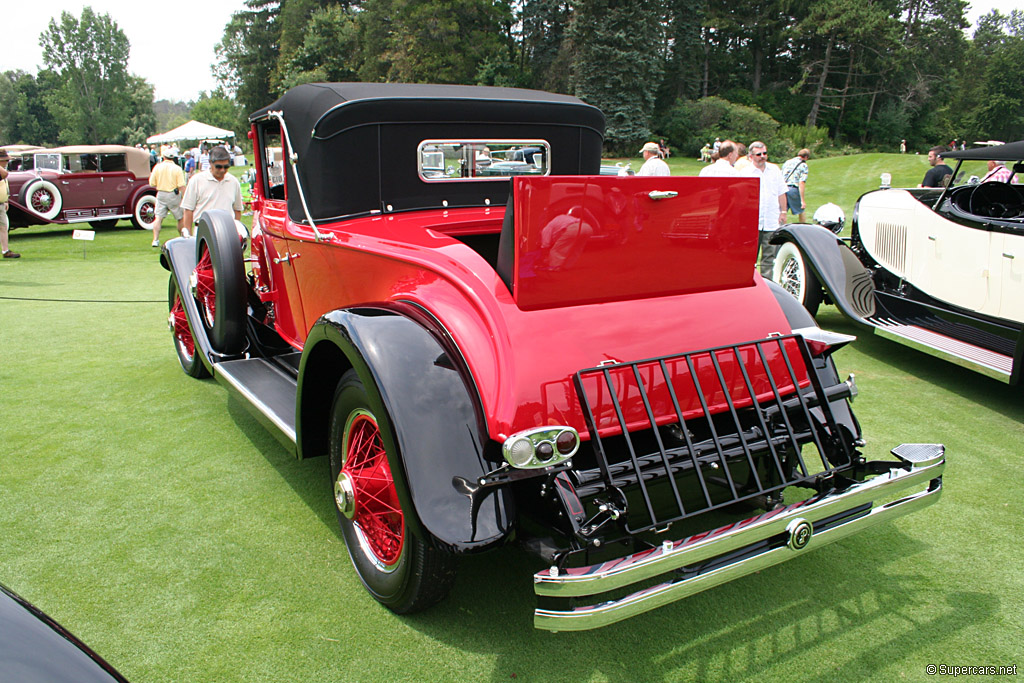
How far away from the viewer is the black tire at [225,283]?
14.3ft

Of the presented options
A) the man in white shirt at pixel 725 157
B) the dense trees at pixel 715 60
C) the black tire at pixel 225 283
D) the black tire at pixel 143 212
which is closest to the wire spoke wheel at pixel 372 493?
the black tire at pixel 225 283

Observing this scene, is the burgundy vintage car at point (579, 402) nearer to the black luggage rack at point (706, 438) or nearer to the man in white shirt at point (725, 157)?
the black luggage rack at point (706, 438)

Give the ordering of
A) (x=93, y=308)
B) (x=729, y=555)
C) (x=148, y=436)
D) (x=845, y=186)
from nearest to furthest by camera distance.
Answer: (x=729, y=555), (x=148, y=436), (x=93, y=308), (x=845, y=186)

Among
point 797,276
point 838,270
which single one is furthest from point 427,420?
point 797,276

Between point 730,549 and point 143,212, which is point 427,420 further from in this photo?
point 143,212

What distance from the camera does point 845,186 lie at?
2206 cm

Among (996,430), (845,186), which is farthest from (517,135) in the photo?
(845,186)

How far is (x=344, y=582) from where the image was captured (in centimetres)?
281

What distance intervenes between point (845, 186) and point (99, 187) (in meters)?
21.1

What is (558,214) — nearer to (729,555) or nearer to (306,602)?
(729,555)

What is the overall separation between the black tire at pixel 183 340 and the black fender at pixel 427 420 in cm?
298

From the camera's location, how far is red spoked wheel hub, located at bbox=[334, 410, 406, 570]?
255 centimetres

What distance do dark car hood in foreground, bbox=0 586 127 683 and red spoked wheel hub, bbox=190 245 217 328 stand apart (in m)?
3.42

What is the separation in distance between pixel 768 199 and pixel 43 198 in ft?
46.0
